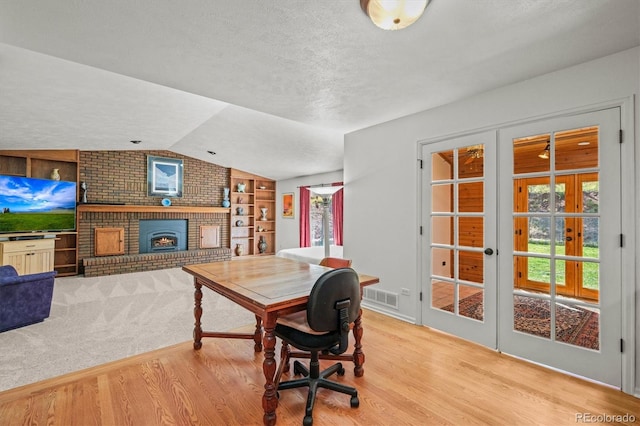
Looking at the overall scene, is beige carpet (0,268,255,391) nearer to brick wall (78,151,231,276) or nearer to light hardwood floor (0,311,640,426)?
light hardwood floor (0,311,640,426)

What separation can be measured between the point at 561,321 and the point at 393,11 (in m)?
2.55

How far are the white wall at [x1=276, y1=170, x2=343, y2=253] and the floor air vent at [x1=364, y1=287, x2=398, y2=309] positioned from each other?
157 inches

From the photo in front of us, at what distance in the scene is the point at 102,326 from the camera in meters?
3.29

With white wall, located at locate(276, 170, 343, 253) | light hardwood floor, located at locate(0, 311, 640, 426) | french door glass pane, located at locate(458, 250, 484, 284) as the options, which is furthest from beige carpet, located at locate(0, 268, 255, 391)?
white wall, located at locate(276, 170, 343, 253)

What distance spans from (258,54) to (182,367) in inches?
98.6

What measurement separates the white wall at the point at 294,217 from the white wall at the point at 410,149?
11.5ft

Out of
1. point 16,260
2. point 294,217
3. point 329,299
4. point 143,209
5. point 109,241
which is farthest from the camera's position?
point 294,217

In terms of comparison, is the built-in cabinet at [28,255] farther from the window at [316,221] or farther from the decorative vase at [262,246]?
the window at [316,221]

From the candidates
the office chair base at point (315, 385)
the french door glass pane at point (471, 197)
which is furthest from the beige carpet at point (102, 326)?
the french door glass pane at point (471, 197)

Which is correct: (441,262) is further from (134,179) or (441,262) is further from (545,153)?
(134,179)

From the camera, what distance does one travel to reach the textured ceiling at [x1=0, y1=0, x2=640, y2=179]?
5.24 ft

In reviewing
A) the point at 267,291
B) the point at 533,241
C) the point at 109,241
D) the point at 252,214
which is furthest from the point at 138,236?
the point at 533,241

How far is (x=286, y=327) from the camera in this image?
1950 millimetres

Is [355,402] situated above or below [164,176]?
below
